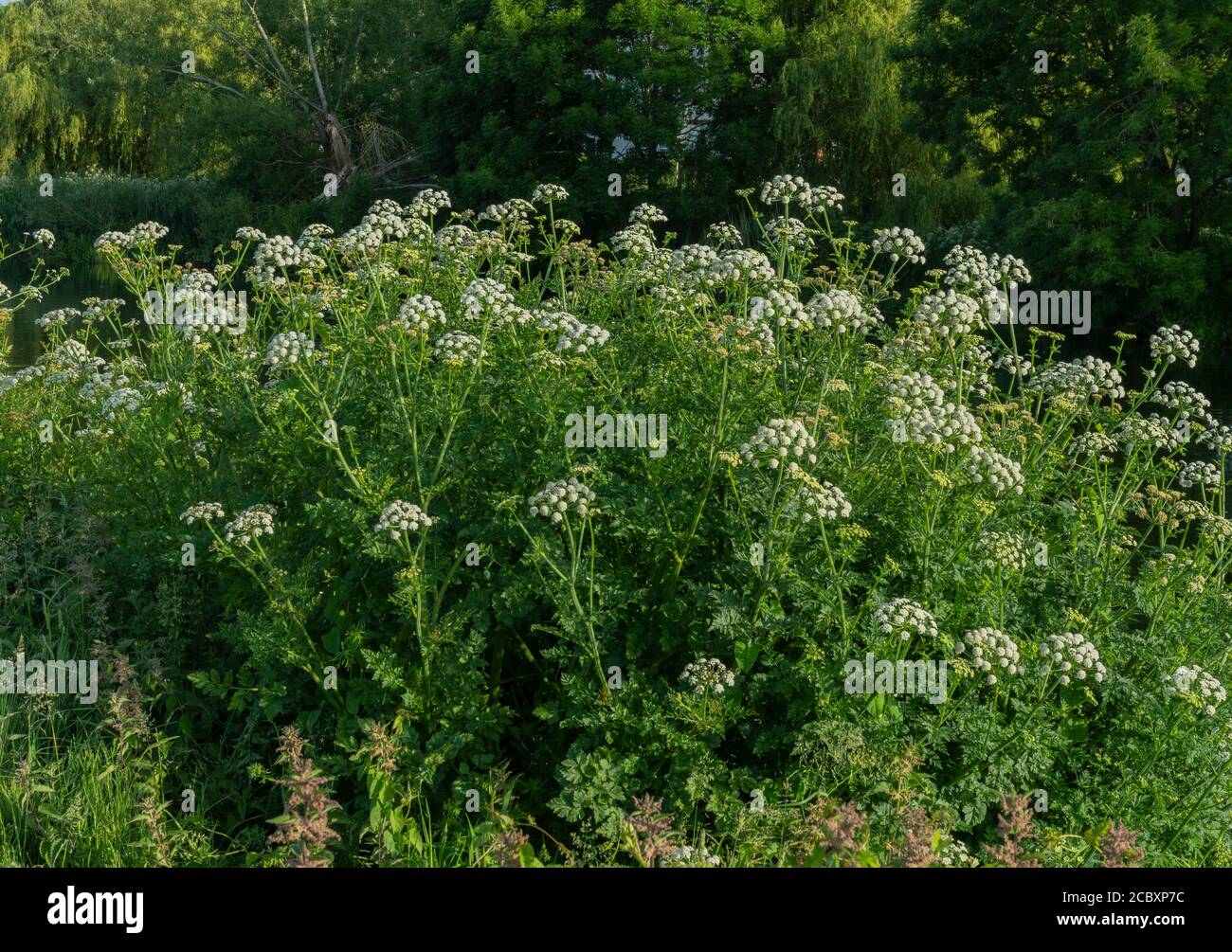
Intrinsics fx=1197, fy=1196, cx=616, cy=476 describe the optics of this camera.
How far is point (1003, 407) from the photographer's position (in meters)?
6.27

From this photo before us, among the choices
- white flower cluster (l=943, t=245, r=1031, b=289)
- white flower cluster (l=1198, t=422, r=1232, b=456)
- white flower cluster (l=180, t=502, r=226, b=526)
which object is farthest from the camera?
white flower cluster (l=1198, t=422, r=1232, b=456)

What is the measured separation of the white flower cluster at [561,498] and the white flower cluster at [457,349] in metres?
0.85

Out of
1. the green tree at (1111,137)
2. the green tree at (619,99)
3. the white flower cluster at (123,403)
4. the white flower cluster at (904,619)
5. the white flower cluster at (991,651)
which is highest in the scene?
the green tree at (619,99)

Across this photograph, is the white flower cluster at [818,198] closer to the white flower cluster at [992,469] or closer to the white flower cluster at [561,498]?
the white flower cluster at [992,469]

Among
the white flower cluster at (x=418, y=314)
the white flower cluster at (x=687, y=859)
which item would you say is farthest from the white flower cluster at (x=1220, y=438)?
the white flower cluster at (x=418, y=314)

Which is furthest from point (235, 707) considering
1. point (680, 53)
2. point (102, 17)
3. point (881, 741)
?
point (102, 17)

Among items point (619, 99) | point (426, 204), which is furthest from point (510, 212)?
point (619, 99)

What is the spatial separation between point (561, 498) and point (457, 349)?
3.56 ft

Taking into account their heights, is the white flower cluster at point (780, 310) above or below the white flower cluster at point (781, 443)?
above

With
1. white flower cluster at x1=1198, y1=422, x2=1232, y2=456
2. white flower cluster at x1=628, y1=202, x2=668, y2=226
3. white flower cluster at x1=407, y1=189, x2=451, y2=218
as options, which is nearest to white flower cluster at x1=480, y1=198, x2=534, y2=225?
white flower cluster at x1=407, y1=189, x2=451, y2=218

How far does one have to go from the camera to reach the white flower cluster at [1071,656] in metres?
4.77

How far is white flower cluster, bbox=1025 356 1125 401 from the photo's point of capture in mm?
6520

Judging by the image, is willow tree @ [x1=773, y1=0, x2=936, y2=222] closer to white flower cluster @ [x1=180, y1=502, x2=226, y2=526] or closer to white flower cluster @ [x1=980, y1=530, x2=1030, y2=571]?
white flower cluster @ [x1=980, y1=530, x2=1030, y2=571]

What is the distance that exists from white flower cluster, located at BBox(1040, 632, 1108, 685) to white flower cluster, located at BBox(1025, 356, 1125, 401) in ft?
6.61
